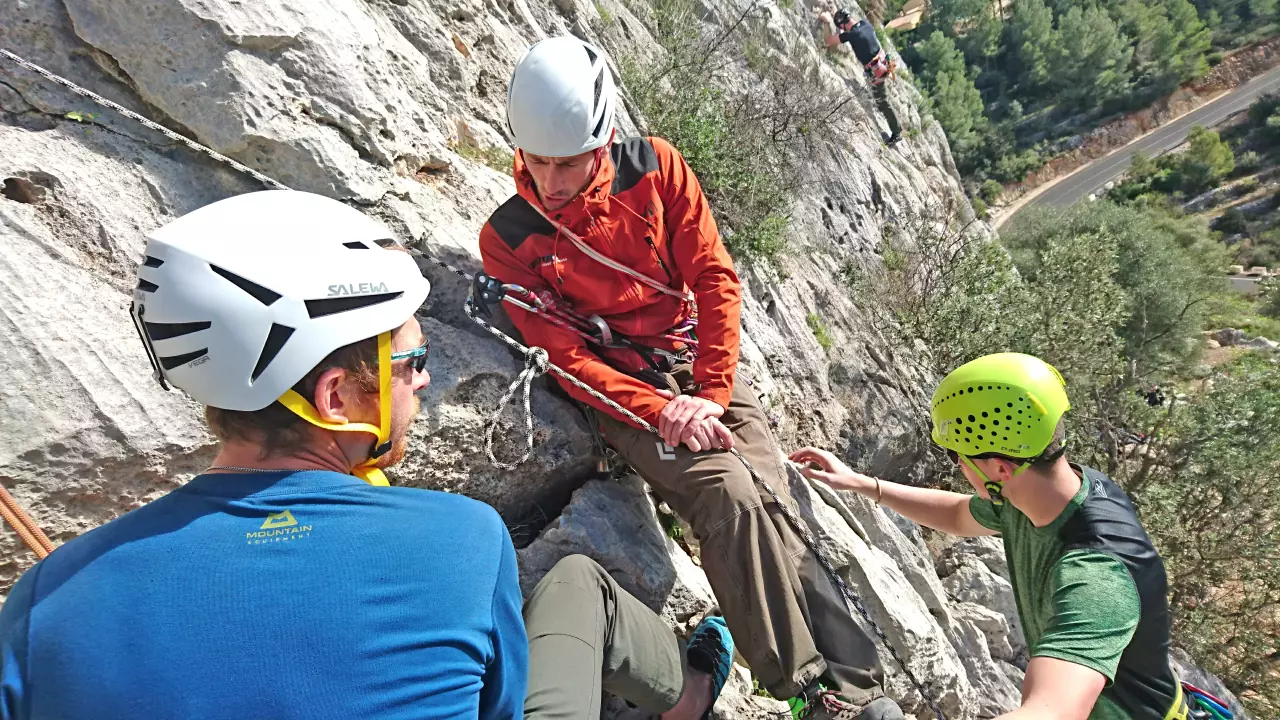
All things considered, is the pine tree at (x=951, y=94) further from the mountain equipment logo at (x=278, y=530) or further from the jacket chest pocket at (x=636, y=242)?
the mountain equipment logo at (x=278, y=530)

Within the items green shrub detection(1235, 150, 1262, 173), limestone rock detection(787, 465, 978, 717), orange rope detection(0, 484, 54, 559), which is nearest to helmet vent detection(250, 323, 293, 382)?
orange rope detection(0, 484, 54, 559)

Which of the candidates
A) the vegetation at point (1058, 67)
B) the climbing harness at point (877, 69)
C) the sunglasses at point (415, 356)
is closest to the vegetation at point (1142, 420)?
the climbing harness at point (877, 69)

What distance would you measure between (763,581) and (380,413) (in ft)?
6.98

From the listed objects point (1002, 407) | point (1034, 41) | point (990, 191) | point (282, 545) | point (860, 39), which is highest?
point (1034, 41)

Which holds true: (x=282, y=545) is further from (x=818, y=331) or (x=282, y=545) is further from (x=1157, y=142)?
(x=1157, y=142)

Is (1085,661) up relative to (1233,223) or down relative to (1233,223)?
up

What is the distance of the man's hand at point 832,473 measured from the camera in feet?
13.2

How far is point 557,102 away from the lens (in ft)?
11.4

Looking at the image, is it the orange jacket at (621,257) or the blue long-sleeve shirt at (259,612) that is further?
the orange jacket at (621,257)

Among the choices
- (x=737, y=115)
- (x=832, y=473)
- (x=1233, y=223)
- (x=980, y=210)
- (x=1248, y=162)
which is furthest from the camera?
(x=1248, y=162)

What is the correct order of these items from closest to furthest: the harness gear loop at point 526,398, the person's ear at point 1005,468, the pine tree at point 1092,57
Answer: the person's ear at point 1005,468 → the harness gear loop at point 526,398 → the pine tree at point 1092,57

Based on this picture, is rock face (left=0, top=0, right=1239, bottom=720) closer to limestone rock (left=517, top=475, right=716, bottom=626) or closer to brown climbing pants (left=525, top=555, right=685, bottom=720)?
limestone rock (left=517, top=475, right=716, bottom=626)

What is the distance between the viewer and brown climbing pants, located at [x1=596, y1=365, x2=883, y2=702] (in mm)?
3277

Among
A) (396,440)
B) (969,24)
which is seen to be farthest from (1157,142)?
(396,440)
